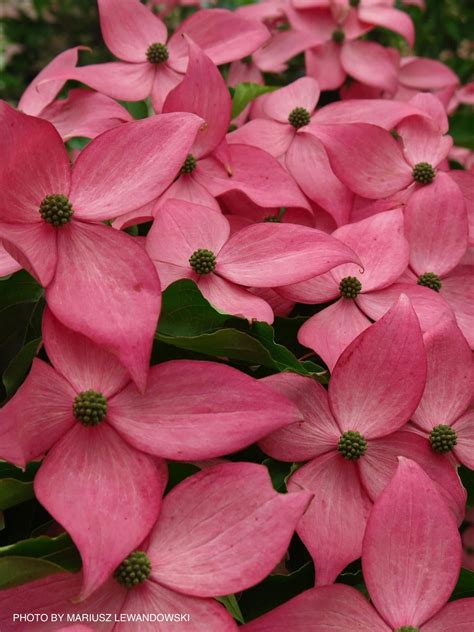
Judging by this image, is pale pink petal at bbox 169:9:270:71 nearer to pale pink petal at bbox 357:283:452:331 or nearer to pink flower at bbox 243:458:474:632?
pale pink petal at bbox 357:283:452:331

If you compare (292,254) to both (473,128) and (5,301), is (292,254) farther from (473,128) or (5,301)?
(473,128)

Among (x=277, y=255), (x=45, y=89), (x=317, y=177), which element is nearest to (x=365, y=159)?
(x=317, y=177)

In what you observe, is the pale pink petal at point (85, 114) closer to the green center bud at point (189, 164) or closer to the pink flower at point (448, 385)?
the green center bud at point (189, 164)

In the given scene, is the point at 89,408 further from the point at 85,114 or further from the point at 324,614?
the point at 85,114

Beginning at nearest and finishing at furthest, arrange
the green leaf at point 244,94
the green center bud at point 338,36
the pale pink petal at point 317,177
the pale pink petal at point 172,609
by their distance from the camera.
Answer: the pale pink petal at point 172,609
the pale pink petal at point 317,177
the green leaf at point 244,94
the green center bud at point 338,36

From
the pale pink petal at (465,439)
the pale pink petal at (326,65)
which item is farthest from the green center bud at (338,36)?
the pale pink petal at (465,439)

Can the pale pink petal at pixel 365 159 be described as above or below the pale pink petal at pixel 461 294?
above
